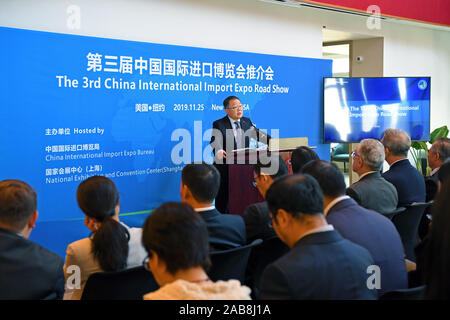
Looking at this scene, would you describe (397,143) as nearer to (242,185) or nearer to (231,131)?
(242,185)

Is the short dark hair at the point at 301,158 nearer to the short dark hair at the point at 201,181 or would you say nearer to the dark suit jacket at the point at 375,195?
the dark suit jacket at the point at 375,195

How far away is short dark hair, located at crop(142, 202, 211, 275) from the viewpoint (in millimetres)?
1662

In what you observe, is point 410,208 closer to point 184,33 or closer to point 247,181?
point 247,181

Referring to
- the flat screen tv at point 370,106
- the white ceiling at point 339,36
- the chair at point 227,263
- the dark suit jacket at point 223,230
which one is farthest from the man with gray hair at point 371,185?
the white ceiling at point 339,36

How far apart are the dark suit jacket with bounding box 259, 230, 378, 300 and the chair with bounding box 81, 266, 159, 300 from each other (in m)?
0.65

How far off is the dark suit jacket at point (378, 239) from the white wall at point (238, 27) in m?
3.62

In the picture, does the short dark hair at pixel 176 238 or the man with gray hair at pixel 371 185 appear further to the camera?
the man with gray hair at pixel 371 185

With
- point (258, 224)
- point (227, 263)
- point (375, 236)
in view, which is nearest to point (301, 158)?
point (258, 224)

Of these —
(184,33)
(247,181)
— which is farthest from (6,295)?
(184,33)

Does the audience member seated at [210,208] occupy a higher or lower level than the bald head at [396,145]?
lower

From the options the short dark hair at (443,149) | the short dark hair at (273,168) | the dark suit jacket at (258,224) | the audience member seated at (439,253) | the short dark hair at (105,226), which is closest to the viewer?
the audience member seated at (439,253)

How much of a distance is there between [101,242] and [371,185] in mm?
2033

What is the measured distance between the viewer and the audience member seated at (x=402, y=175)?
420 cm
